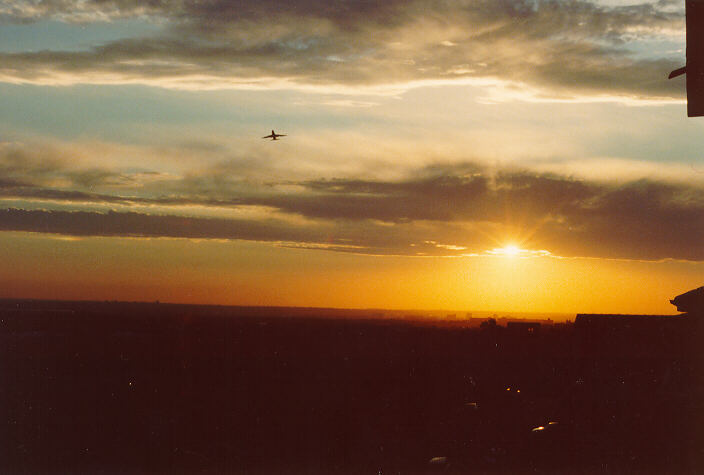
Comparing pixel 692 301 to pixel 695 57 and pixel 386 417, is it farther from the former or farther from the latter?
pixel 386 417

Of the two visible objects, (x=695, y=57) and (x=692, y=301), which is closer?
(x=695, y=57)

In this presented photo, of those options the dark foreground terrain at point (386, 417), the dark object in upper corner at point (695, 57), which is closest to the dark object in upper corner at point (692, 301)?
the dark foreground terrain at point (386, 417)

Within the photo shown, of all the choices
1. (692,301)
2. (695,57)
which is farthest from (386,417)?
(695,57)

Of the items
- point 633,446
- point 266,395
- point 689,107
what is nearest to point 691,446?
point 633,446

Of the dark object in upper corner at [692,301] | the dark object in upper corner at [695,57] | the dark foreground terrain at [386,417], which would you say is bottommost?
the dark foreground terrain at [386,417]

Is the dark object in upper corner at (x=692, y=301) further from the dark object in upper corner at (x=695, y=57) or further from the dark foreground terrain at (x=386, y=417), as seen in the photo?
the dark object in upper corner at (x=695, y=57)

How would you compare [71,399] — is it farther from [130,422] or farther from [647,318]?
[647,318]
